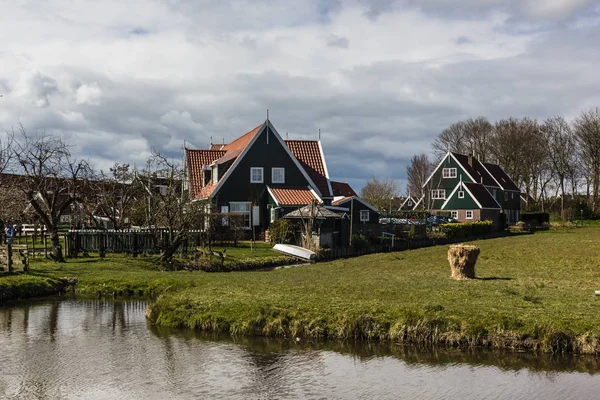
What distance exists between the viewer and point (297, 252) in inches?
1560

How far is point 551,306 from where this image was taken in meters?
18.0

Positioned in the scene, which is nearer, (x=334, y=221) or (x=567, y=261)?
(x=567, y=261)

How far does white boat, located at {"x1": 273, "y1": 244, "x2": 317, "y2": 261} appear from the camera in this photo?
39078 millimetres

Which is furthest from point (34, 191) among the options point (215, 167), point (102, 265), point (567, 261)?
point (567, 261)

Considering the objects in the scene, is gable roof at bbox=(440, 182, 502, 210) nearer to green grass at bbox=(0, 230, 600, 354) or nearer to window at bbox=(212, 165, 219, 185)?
window at bbox=(212, 165, 219, 185)

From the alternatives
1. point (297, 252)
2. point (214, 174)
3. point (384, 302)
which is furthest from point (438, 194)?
point (384, 302)

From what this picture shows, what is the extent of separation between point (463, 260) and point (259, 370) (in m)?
13.6

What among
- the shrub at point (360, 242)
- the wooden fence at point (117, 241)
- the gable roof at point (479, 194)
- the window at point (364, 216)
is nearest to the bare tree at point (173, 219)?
the wooden fence at point (117, 241)

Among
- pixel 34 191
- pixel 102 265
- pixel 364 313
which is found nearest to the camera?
pixel 364 313

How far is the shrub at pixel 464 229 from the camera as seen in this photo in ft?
188

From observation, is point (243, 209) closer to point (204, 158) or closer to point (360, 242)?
point (204, 158)

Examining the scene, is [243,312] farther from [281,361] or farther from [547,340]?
[547,340]

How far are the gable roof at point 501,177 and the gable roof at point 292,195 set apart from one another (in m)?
41.2

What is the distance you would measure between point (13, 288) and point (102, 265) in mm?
7503
